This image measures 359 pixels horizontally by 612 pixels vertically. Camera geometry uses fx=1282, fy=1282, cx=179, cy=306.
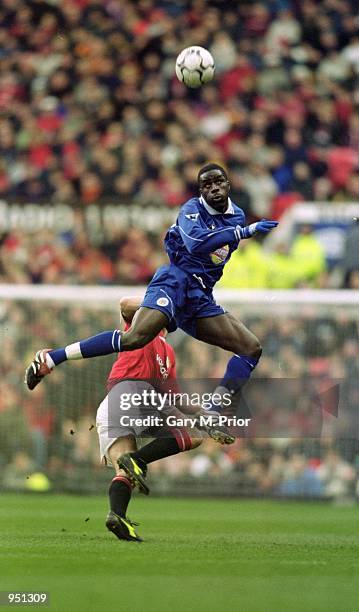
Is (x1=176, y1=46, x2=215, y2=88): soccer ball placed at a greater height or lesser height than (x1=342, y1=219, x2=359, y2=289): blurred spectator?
greater

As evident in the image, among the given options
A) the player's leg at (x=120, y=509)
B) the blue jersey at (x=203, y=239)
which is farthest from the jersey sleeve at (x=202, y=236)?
the player's leg at (x=120, y=509)

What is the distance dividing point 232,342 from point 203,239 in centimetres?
87

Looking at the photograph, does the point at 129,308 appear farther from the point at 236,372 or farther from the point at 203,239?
the point at 236,372

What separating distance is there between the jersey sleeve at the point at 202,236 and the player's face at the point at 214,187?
184 millimetres

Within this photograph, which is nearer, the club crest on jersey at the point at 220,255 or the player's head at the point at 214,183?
the player's head at the point at 214,183

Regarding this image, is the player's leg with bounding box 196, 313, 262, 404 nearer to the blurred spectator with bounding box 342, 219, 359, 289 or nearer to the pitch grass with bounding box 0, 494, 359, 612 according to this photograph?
the pitch grass with bounding box 0, 494, 359, 612

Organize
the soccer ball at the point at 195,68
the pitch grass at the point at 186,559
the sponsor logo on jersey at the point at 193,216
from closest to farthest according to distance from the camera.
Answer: the pitch grass at the point at 186,559
the sponsor logo on jersey at the point at 193,216
the soccer ball at the point at 195,68

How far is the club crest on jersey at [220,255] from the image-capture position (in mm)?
8511

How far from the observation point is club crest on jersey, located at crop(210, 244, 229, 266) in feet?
27.9

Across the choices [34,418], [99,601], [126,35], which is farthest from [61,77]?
[99,601]

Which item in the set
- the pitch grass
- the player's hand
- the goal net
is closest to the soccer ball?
the player's hand

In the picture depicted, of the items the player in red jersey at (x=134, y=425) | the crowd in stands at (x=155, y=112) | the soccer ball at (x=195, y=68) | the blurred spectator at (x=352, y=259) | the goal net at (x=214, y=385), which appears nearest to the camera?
the player in red jersey at (x=134, y=425)

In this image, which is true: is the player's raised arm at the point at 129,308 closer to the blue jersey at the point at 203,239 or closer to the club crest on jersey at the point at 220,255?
the blue jersey at the point at 203,239

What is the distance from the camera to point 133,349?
8320mm
